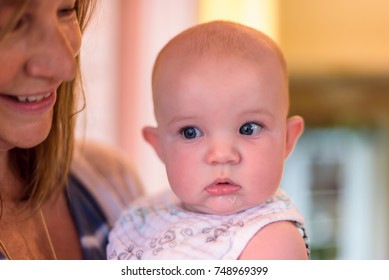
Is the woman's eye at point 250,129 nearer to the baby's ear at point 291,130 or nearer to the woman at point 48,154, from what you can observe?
the baby's ear at point 291,130

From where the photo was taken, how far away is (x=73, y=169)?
1022 mm

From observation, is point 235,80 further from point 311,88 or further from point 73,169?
point 311,88

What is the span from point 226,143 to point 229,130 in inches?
0.6

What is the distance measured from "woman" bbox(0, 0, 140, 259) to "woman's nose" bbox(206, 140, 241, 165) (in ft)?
0.55

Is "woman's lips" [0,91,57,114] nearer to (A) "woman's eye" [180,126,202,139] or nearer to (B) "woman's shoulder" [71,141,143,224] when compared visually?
(A) "woman's eye" [180,126,202,139]

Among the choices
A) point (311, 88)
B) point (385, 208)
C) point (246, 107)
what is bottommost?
point (385, 208)

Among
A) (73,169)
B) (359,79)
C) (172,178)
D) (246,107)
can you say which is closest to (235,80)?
(246,107)

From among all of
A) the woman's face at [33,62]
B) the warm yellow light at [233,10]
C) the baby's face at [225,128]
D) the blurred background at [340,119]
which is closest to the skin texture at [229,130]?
the baby's face at [225,128]

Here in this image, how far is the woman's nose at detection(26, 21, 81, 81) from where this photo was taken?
668 millimetres

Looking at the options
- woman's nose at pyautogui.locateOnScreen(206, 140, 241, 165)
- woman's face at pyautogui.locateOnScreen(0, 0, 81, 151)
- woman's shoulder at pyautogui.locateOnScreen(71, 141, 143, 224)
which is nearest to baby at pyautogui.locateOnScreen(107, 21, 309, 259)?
woman's nose at pyautogui.locateOnScreen(206, 140, 241, 165)

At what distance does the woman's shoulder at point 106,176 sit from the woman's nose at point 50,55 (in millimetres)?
339

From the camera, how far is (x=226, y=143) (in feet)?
2.35

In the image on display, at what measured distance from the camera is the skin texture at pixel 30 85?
661 millimetres
